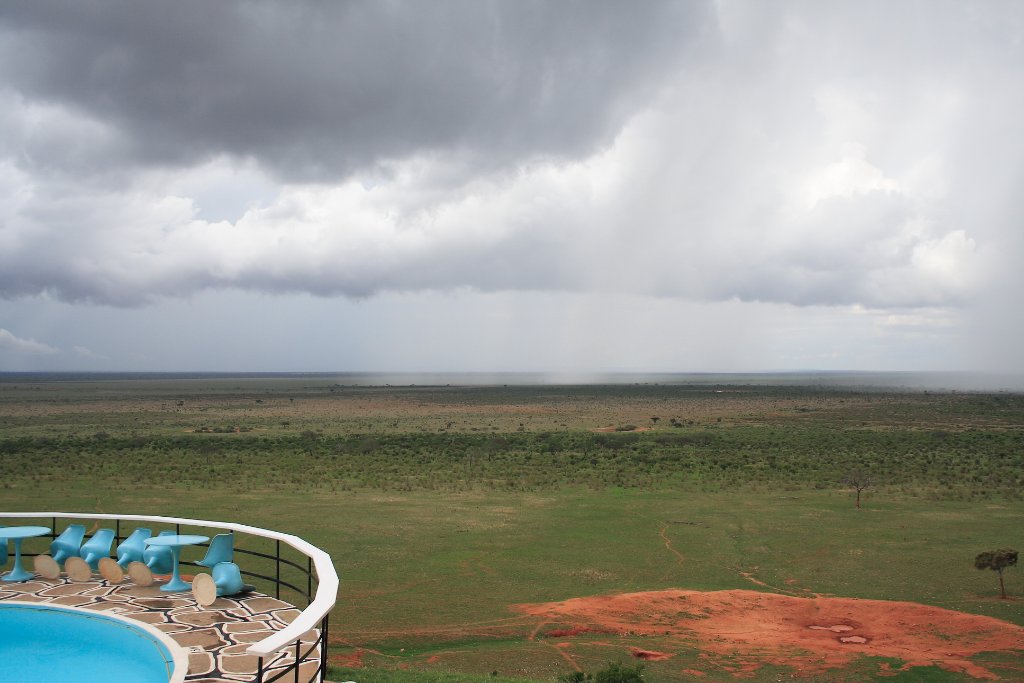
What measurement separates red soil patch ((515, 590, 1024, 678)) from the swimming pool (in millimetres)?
9285

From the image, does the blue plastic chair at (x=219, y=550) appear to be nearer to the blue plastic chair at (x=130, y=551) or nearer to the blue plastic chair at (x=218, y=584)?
the blue plastic chair at (x=218, y=584)

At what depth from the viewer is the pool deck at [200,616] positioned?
A: 804 centimetres

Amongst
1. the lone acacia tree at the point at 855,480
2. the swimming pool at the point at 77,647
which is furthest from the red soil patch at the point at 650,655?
the lone acacia tree at the point at 855,480

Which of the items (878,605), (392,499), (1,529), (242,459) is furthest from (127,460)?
(878,605)

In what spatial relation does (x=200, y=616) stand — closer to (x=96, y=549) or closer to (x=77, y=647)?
(x=77, y=647)

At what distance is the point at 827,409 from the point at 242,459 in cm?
7751

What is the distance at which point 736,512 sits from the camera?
2872cm

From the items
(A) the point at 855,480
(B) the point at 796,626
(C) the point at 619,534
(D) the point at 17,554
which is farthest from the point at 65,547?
(A) the point at 855,480

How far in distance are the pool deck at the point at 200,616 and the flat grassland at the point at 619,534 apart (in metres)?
2.44

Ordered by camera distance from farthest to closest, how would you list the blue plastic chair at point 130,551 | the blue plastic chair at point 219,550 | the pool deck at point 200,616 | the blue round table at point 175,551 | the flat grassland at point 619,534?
the flat grassland at point 619,534 → the blue plastic chair at point 130,551 → the blue plastic chair at point 219,550 → the blue round table at point 175,551 → the pool deck at point 200,616

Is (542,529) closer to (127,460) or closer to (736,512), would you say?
(736,512)

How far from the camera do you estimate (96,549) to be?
11.9 m

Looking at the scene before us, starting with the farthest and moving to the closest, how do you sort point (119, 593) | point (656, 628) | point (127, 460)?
point (127, 460) → point (656, 628) → point (119, 593)

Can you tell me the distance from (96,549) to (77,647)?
8.29 ft
